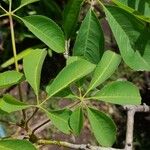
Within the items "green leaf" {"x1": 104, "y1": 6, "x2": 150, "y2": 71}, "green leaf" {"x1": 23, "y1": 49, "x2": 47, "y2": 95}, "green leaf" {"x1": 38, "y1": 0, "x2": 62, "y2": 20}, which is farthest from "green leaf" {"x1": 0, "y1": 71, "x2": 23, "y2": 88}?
"green leaf" {"x1": 38, "y1": 0, "x2": 62, "y2": 20}

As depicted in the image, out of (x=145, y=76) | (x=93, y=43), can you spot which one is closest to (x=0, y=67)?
(x=145, y=76)

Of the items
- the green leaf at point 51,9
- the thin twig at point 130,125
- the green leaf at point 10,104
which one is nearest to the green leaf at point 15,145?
the green leaf at point 10,104

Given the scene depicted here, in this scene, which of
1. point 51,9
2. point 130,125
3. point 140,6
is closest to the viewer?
point 140,6

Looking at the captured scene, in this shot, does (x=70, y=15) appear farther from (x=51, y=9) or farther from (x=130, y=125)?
(x=51, y=9)

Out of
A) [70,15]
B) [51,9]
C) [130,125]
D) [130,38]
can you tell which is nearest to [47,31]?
[70,15]

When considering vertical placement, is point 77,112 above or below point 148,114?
above

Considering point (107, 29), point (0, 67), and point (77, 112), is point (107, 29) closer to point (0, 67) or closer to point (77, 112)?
point (0, 67)
